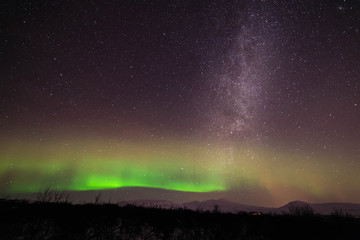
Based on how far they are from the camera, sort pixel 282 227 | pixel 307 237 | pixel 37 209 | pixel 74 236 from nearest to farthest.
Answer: pixel 307 237, pixel 74 236, pixel 282 227, pixel 37 209

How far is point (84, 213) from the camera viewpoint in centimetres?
1236

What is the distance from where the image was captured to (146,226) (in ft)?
43.0

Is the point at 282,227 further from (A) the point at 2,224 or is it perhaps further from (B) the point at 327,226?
(A) the point at 2,224

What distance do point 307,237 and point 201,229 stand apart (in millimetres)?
6734

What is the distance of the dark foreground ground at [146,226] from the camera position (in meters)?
9.25

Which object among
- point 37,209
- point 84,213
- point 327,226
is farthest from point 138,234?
point 327,226

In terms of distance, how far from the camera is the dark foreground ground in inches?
364

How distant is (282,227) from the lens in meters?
11.4

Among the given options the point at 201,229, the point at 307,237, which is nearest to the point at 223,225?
the point at 201,229

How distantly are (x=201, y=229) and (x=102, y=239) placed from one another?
656cm

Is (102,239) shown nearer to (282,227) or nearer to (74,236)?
(74,236)

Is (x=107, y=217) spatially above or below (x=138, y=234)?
above

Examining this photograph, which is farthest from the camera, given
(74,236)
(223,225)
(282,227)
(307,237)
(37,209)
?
(223,225)

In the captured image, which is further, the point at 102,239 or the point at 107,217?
the point at 107,217
